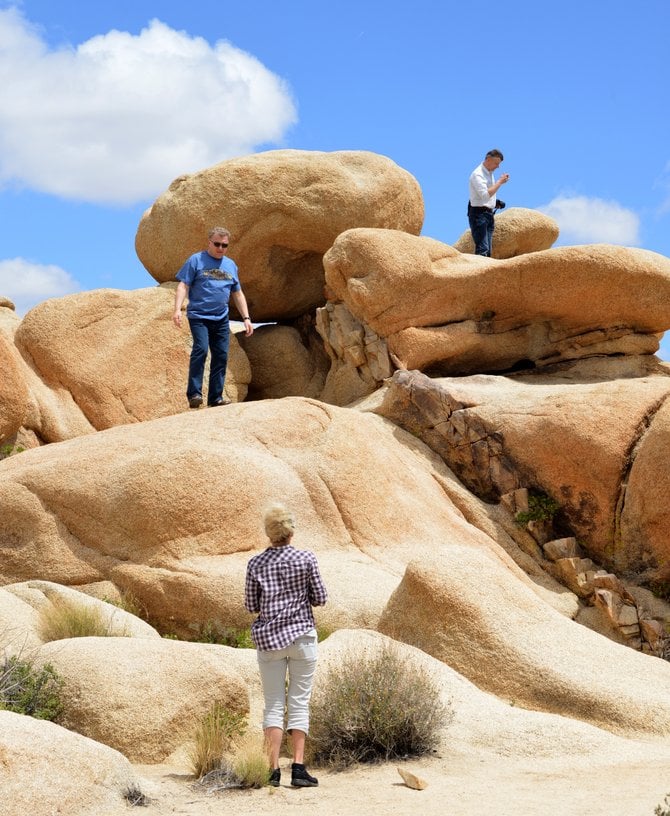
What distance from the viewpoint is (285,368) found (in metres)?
19.4

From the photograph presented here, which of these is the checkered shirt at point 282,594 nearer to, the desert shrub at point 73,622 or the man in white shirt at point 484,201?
the desert shrub at point 73,622

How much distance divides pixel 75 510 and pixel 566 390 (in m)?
6.81

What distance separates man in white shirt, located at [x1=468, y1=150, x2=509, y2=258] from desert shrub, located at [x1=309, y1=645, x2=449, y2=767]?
40.5 feet

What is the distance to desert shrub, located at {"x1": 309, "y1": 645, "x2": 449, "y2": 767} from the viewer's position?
336 inches

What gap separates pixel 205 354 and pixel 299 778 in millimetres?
8506

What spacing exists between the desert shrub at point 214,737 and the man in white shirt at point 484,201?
12.8 meters

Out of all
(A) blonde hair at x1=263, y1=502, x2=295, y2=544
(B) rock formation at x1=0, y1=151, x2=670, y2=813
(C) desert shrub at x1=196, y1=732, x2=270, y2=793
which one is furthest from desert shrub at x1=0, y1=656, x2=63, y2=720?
(A) blonde hair at x1=263, y1=502, x2=295, y2=544

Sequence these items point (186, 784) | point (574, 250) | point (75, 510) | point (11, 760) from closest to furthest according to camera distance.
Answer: point (11, 760) → point (186, 784) → point (75, 510) → point (574, 250)

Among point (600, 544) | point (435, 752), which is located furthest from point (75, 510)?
point (600, 544)

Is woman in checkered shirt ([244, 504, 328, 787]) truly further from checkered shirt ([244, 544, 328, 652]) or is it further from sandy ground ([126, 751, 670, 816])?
sandy ground ([126, 751, 670, 816])

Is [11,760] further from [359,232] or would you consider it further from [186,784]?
[359,232]

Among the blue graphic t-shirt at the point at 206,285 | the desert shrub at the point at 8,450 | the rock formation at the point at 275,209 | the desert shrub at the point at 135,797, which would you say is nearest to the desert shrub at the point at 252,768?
the desert shrub at the point at 135,797

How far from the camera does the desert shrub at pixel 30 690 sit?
8.20 metres

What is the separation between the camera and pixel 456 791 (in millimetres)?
7730
